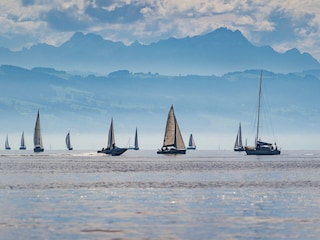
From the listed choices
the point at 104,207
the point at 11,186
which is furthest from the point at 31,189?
the point at 104,207

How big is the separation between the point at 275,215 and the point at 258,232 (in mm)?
9304

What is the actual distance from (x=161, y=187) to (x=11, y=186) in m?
17.5

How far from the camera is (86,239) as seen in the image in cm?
5069

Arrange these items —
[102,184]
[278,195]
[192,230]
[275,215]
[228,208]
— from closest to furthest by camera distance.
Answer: [192,230] → [275,215] → [228,208] → [278,195] → [102,184]

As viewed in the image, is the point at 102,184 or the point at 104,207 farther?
the point at 102,184

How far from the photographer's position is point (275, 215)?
6244cm

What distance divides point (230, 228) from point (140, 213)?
34.9ft

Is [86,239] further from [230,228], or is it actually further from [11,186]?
[11,186]

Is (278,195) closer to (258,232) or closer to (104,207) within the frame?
(104,207)

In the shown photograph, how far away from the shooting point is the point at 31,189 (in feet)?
297

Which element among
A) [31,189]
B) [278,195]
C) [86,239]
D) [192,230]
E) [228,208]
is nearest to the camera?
[86,239]

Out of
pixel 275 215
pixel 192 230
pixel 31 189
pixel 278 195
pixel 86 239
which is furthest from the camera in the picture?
pixel 31 189

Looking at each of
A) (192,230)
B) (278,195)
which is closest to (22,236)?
(192,230)

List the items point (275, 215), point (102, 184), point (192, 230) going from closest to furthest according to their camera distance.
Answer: point (192, 230) < point (275, 215) < point (102, 184)
